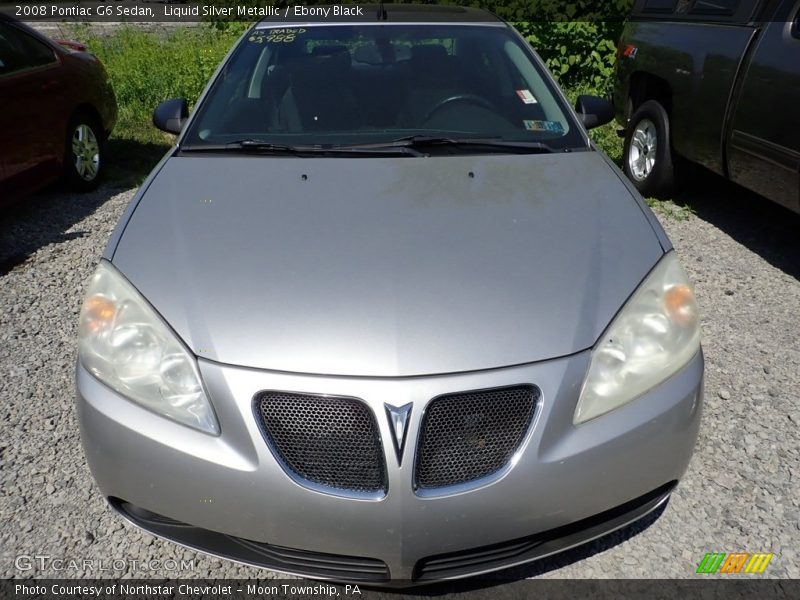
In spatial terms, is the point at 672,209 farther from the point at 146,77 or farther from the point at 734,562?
the point at 146,77

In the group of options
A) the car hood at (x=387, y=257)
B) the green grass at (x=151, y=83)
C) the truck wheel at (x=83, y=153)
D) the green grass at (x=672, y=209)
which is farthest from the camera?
the green grass at (x=151, y=83)

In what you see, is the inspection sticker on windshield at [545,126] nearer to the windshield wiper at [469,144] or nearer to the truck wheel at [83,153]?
the windshield wiper at [469,144]

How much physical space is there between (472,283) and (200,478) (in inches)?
34.6

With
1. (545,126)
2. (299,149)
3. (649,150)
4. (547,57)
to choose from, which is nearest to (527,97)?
(545,126)

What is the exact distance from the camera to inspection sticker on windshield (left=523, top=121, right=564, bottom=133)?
9.61 ft

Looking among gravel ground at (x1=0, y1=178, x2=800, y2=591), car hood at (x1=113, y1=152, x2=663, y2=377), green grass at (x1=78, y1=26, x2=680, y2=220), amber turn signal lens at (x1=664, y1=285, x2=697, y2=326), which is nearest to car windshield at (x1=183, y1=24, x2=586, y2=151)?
car hood at (x1=113, y1=152, x2=663, y2=377)

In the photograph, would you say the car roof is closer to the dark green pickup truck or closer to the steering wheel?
the steering wheel

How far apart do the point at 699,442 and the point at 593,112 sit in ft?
5.12

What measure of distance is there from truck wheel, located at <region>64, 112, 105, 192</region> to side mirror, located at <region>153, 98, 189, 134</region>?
2.61 meters

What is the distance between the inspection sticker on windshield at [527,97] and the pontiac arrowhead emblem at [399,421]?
6.04 ft

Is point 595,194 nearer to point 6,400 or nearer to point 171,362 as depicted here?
point 171,362

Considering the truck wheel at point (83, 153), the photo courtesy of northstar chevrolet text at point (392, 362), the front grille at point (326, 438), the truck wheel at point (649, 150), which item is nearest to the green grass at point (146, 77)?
the truck wheel at point (83, 153)

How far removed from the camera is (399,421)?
1699 millimetres

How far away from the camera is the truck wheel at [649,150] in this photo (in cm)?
533
